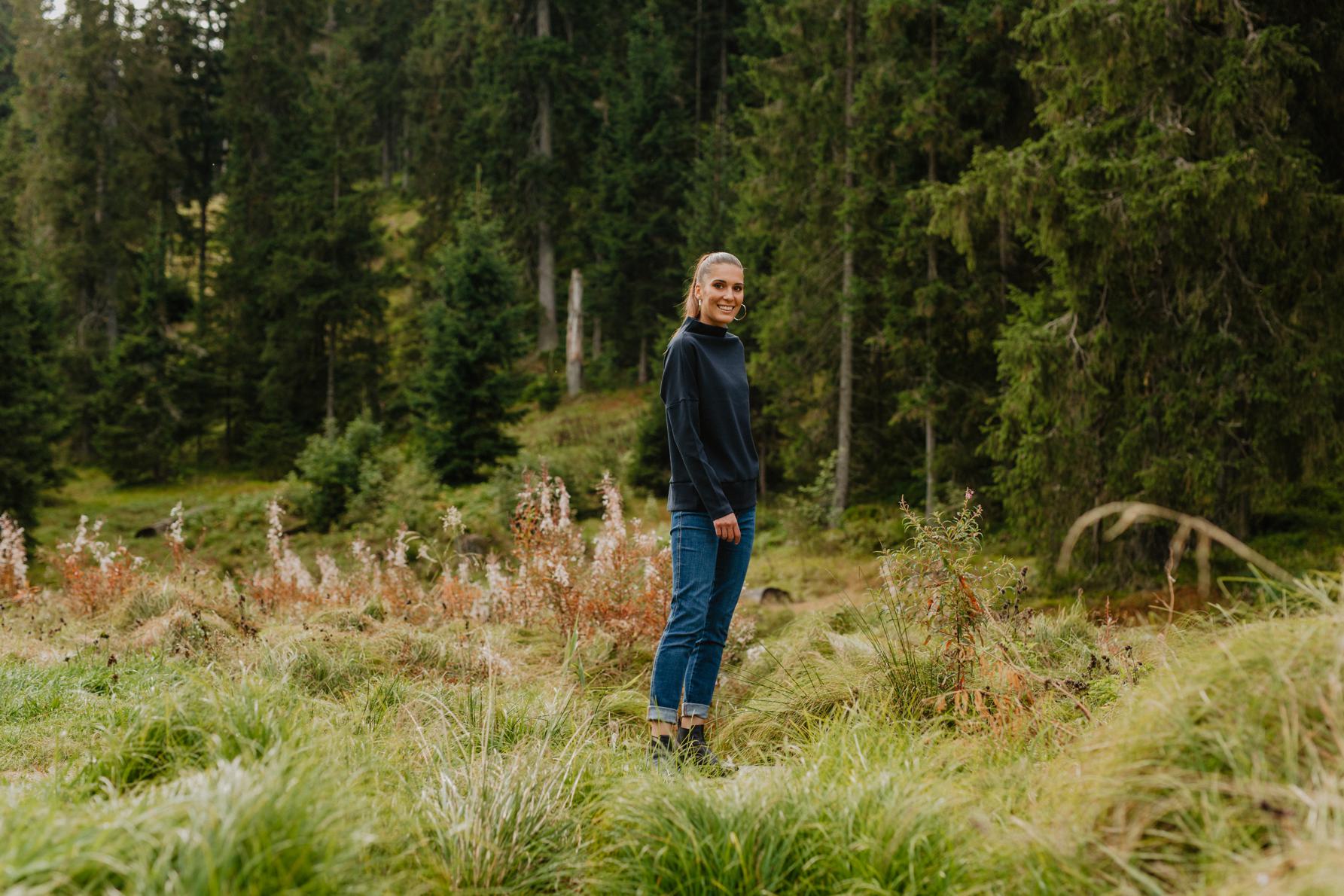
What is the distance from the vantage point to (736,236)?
23.3 metres

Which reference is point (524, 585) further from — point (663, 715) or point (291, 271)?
point (291, 271)

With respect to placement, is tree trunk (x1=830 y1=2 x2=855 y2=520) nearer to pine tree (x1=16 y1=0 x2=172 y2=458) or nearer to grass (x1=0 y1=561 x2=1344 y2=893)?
grass (x1=0 y1=561 x2=1344 y2=893)

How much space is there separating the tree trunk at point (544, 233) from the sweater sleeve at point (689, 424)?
91.6 feet

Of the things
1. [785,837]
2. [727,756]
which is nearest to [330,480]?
[727,756]

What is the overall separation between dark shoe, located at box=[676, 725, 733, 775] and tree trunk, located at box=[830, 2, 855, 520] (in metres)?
12.6

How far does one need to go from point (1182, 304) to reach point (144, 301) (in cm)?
2723

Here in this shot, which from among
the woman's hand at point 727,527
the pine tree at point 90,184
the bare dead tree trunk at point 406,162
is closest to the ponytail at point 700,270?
the woman's hand at point 727,527

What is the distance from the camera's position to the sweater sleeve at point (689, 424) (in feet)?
12.2

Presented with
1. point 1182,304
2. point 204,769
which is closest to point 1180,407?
point 1182,304

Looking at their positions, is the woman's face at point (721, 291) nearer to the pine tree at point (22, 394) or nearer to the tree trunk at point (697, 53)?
the pine tree at point (22, 394)

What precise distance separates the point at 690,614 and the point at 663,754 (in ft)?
1.87

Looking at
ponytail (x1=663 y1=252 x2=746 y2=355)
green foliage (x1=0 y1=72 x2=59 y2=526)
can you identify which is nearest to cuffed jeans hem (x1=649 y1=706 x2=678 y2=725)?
ponytail (x1=663 y1=252 x2=746 y2=355)

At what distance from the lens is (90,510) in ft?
73.9

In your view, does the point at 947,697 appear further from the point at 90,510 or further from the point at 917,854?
the point at 90,510
